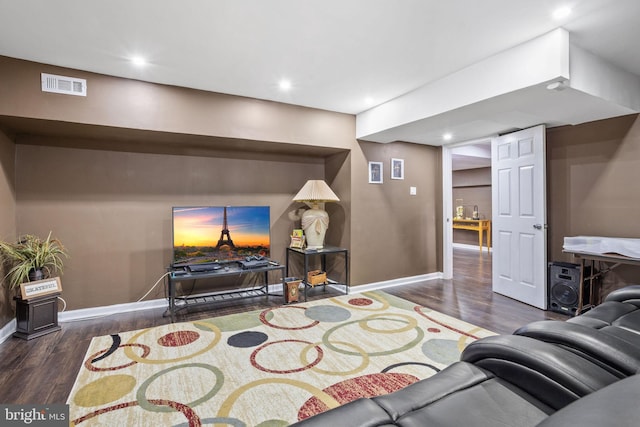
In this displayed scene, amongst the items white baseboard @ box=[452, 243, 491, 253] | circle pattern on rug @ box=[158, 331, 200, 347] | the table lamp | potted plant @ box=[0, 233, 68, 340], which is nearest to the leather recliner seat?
circle pattern on rug @ box=[158, 331, 200, 347]

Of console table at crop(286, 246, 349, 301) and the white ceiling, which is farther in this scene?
console table at crop(286, 246, 349, 301)

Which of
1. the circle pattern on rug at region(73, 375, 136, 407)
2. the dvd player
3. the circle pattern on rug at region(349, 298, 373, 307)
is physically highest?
the dvd player

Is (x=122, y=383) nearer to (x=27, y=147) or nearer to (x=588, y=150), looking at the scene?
(x=27, y=147)

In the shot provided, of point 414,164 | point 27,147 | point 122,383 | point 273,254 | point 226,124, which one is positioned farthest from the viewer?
point 414,164

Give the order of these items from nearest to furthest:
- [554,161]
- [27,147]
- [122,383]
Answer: [122,383] < [27,147] < [554,161]

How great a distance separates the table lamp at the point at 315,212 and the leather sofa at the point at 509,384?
10.8 ft

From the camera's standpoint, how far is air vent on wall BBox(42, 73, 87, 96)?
281 cm

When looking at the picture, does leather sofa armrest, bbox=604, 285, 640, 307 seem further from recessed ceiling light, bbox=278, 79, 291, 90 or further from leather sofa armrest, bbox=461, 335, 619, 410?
recessed ceiling light, bbox=278, 79, 291, 90

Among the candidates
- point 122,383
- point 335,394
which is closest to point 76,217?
point 122,383

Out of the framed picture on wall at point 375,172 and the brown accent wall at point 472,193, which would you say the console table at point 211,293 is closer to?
the framed picture on wall at point 375,172

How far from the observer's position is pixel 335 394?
6.61ft

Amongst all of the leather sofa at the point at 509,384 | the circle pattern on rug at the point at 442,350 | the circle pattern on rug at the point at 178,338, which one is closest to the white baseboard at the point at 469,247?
the circle pattern on rug at the point at 442,350

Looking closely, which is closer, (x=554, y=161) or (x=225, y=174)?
(x=554, y=161)

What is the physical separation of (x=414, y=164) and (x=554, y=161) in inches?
70.5
